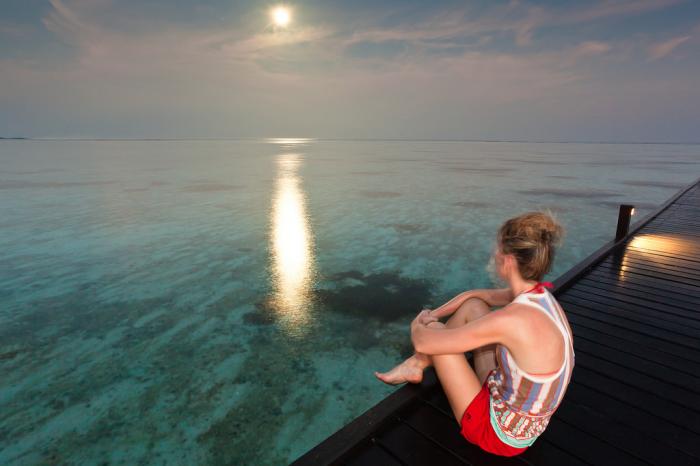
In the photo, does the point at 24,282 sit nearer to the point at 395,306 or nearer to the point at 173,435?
the point at 173,435

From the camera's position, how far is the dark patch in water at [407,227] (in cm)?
1102

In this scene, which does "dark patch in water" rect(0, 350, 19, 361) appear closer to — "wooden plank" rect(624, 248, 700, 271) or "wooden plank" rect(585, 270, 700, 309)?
"wooden plank" rect(585, 270, 700, 309)

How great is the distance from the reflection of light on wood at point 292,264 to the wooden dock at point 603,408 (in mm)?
3065

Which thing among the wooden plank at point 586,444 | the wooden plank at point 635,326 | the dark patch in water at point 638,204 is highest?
the wooden plank at point 586,444

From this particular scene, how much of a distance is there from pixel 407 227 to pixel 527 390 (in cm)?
948

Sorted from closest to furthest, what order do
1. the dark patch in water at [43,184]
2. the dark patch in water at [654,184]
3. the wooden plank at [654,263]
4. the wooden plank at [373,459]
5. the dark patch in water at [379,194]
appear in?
the wooden plank at [373,459]
the wooden plank at [654,263]
the dark patch in water at [379,194]
the dark patch in water at [43,184]
the dark patch in water at [654,184]

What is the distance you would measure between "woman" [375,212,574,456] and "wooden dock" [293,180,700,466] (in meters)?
0.31

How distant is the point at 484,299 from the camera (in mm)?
2848

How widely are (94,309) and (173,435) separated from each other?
3.52 meters

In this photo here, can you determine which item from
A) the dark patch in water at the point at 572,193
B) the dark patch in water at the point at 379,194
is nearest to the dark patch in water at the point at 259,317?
the dark patch in water at the point at 379,194

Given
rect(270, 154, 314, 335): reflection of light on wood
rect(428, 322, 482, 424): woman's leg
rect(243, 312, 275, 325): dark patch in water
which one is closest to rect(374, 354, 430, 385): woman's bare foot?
rect(428, 322, 482, 424): woman's leg

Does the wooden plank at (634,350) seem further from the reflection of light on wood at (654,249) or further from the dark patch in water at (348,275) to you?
the dark patch in water at (348,275)

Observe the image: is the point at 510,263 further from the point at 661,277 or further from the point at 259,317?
the point at 661,277

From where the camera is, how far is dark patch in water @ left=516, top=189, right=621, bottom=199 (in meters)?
18.0
